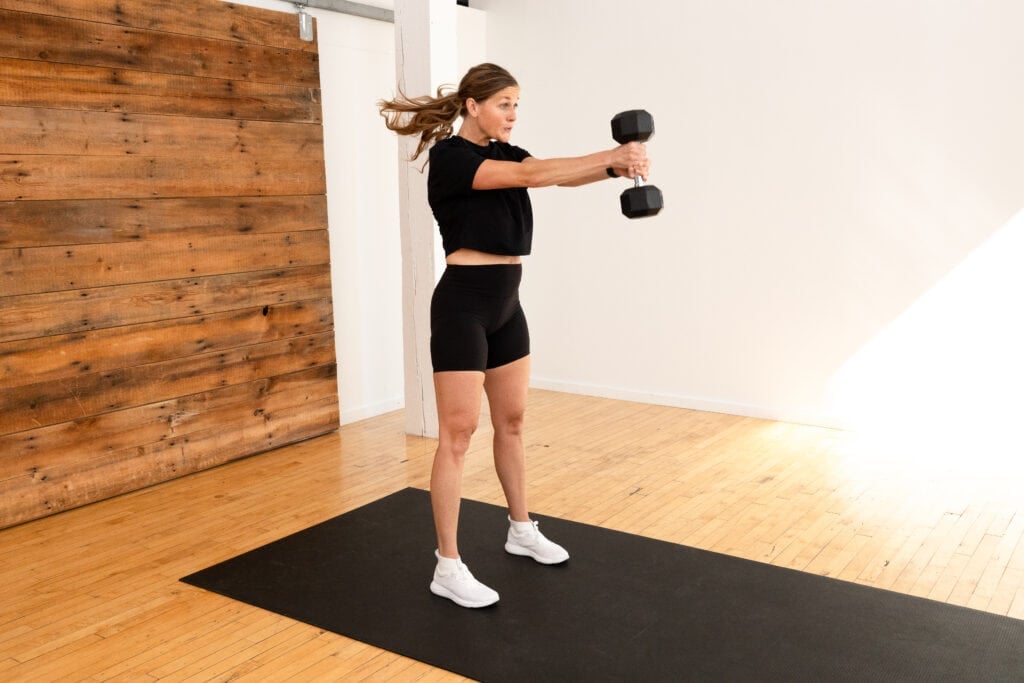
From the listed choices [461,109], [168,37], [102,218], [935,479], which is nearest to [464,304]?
[461,109]

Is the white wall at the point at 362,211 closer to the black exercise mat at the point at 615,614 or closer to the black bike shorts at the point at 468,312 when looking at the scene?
the black exercise mat at the point at 615,614

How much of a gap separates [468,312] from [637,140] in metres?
0.68

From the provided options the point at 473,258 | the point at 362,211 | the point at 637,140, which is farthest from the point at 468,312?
the point at 362,211

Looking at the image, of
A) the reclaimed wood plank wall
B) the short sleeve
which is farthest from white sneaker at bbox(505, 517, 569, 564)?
the reclaimed wood plank wall

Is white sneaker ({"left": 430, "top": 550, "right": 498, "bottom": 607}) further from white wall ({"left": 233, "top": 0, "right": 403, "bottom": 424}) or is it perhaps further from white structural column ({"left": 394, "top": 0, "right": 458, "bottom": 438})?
white wall ({"left": 233, "top": 0, "right": 403, "bottom": 424})

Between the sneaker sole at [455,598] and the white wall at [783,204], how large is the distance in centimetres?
268

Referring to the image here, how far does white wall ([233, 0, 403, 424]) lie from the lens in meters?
4.70

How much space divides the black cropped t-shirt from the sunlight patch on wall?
7.79 feet

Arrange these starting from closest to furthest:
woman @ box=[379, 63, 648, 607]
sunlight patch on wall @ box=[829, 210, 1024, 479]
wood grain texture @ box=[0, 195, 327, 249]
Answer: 1. woman @ box=[379, 63, 648, 607]
2. wood grain texture @ box=[0, 195, 327, 249]
3. sunlight patch on wall @ box=[829, 210, 1024, 479]

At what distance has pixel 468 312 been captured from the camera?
265cm

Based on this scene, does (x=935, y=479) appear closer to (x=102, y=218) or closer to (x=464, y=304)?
(x=464, y=304)

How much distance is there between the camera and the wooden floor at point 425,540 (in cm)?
248

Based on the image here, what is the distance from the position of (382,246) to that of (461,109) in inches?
96.7

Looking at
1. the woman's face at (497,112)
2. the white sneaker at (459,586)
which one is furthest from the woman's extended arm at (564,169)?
the white sneaker at (459,586)
